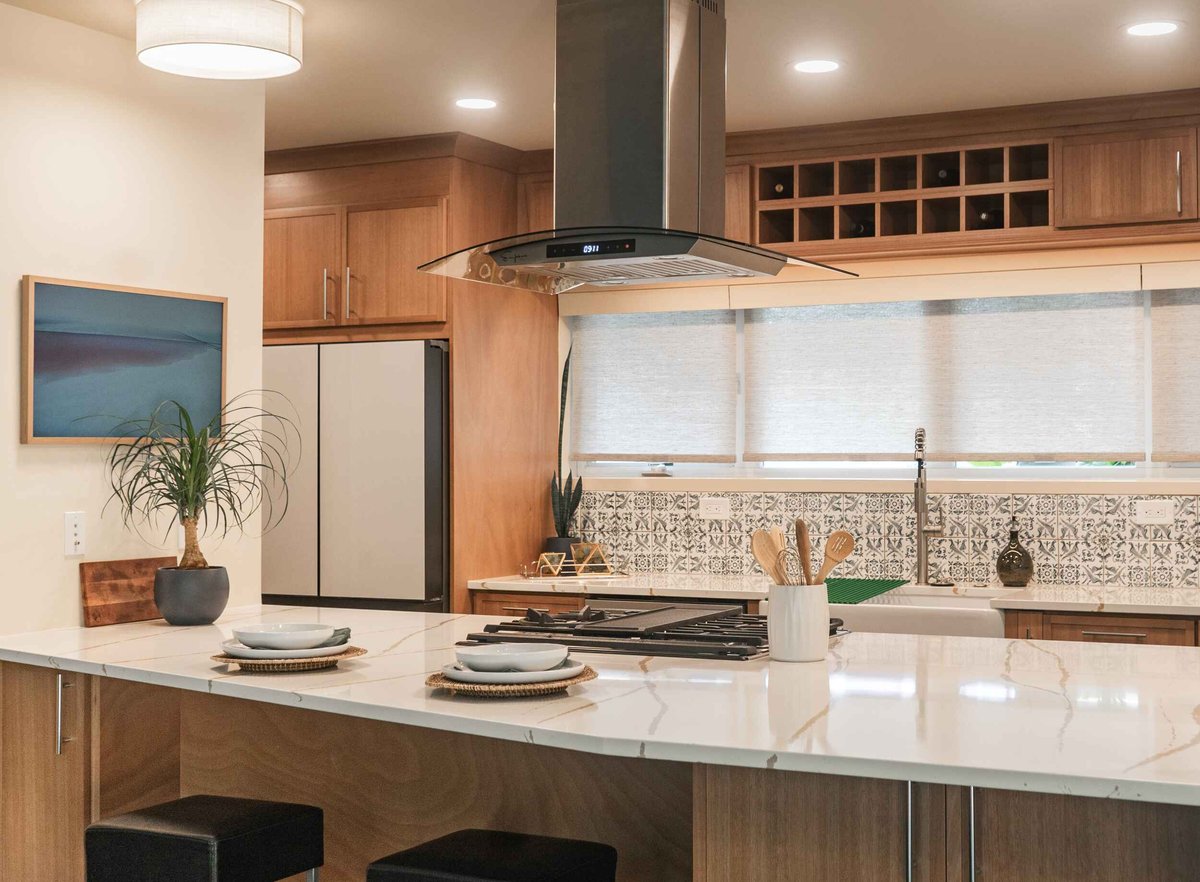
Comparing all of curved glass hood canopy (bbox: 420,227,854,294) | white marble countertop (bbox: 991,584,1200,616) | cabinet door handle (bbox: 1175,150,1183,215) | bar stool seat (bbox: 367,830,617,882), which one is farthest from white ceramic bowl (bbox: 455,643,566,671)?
cabinet door handle (bbox: 1175,150,1183,215)

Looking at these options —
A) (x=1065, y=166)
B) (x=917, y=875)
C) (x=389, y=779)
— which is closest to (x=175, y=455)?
(x=389, y=779)

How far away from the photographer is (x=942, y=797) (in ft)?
5.85

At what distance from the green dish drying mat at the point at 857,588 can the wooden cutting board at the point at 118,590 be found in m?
2.00

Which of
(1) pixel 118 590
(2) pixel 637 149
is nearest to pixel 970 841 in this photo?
(2) pixel 637 149

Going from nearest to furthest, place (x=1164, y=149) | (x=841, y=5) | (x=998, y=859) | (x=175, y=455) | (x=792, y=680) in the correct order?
(x=998, y=859), (x=792, y=680), (x=841, y=5), (x=175, y=455), (x=1164, y=149)

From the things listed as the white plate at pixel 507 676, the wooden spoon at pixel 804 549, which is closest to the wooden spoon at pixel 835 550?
the wooden spoon at pixel 804 549

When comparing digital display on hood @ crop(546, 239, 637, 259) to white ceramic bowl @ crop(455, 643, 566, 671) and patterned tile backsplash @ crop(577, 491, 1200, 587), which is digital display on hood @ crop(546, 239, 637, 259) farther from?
patterned tile backsplash @ crop(577, 491, 1200, 587)

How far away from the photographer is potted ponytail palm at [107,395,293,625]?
10.7 feet

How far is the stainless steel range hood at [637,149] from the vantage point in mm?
2982

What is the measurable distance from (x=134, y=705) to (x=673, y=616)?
1263mm

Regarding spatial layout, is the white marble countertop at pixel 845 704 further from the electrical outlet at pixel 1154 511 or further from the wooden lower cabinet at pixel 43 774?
the electrical outlet at pixel 1154 511

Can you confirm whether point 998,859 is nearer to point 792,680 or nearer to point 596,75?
point 792,680

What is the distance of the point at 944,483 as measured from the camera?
4.68 meters

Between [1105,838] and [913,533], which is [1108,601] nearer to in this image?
[913,533]
